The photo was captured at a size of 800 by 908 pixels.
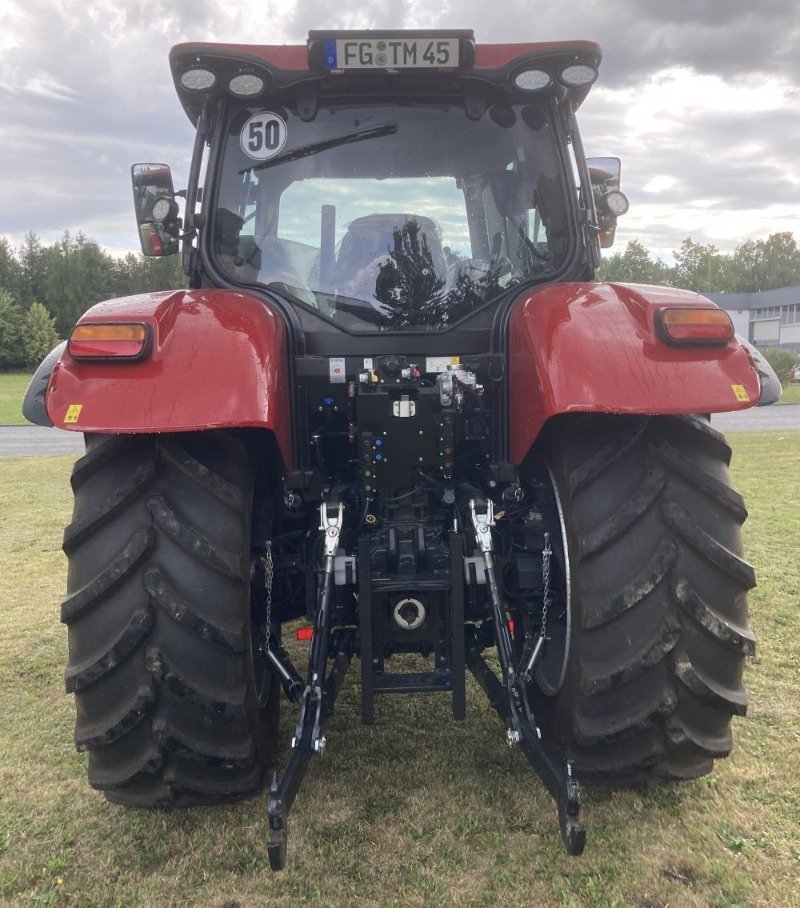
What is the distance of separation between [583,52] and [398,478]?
1.65 metres

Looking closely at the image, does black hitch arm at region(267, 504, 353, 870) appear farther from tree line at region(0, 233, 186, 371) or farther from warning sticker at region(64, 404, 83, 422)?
tree line at region(0, 233, 186, 371)

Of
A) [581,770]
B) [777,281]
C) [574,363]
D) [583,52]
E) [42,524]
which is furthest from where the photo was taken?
[777,281]

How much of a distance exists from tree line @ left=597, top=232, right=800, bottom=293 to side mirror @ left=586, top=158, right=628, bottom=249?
59.7 meters

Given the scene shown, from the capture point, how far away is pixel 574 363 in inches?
88.7

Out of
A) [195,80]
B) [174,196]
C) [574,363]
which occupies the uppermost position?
[195,80]

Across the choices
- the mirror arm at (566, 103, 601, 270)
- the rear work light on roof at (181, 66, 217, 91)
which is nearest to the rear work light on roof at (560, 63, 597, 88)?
the mirror arm at (566, 103, 601, 270)

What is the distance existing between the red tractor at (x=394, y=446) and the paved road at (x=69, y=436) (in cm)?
1136

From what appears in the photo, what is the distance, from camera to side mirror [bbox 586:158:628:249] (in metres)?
3.34

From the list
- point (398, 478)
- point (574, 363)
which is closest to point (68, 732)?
point (398, 478)

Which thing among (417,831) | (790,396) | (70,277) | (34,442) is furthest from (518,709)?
(70,277)

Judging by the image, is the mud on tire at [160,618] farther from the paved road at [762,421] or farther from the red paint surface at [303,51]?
the paved road at [762,421]

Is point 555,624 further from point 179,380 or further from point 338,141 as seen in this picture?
point 338,141

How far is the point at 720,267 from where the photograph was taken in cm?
7788

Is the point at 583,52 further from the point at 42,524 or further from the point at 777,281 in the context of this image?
the point at 777,281
